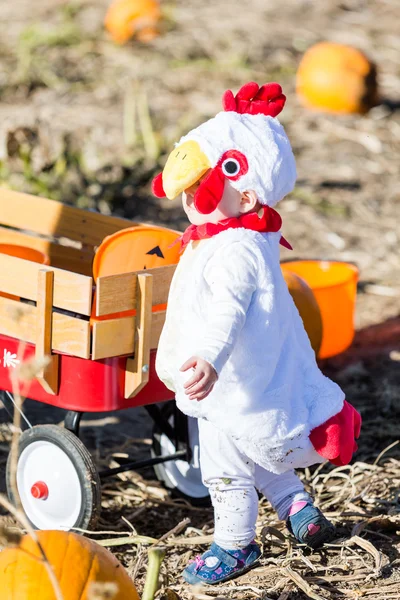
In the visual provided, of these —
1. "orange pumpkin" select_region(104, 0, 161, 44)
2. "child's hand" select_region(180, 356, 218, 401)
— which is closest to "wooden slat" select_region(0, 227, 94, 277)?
"child's hand" select_region(180, 356, 218, 401)

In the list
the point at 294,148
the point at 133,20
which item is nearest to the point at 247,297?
the point at 294,148

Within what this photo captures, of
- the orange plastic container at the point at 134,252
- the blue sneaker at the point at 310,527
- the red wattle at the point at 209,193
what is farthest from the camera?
the orange plastic container at the point at 134,252

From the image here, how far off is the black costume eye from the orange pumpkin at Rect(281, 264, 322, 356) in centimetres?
157

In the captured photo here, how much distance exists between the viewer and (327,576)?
3025 mm

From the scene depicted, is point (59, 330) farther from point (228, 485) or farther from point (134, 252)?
point (228, 485)

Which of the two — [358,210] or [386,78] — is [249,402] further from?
[386,78]

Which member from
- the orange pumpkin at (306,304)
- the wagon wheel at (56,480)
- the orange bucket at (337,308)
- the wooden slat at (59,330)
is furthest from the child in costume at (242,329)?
the orange bucket at (337,308)

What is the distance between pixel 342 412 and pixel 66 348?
0.91 metres

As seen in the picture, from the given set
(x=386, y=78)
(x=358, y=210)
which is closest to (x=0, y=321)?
(x=358, y=210)

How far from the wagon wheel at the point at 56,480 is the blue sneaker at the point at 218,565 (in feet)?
1.36

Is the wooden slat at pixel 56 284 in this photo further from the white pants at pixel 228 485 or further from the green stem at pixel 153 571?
the green stem at pixel 153 571

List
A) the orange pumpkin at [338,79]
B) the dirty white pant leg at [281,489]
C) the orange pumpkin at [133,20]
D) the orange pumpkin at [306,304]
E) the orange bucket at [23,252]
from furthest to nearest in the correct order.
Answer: the orange pumpkin at [133,20] < the orange pumpkin at [338,79] < the orange pumpkin at [306,304] < the orange bucket at [23,252] < the dirty white pant leg at [281,489]

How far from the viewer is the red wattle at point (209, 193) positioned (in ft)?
9.20

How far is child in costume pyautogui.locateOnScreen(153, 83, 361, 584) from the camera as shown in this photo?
2822 millimetres
